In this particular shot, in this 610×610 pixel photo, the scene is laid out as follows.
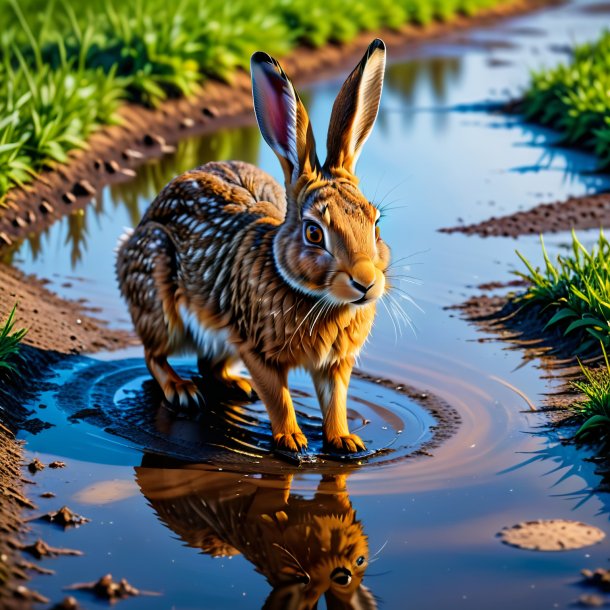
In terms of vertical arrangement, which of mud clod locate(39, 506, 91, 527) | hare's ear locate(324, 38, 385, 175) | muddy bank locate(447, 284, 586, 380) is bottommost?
muddy bank locate(447, 284, 586, 380)

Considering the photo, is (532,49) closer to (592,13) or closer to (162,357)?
(592,13)

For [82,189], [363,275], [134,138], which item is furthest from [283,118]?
→ [134,138]

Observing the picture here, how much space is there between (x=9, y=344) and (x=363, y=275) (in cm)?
208

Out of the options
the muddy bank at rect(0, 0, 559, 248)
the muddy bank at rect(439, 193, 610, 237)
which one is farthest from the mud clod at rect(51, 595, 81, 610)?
the muddy bank at rect(439, 193, 610, 237)

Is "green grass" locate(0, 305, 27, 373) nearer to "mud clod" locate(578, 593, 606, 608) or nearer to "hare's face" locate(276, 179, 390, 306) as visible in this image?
"hare's face" locate(276, 179, 390, 306)

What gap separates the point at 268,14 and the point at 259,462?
10426 mm

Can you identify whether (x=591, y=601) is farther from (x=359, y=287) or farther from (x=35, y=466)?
(x=35, y=466)

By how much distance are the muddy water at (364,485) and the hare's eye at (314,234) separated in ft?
2.02

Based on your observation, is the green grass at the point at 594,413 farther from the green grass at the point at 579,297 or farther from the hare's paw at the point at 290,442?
the hare's paw at the point at 290,442

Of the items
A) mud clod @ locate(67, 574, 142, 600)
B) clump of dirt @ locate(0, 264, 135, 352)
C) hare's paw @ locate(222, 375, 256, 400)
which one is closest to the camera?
mud clod @ locate(67, 574, 142, 600)

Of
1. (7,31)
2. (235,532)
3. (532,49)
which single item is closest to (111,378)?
(235,532)

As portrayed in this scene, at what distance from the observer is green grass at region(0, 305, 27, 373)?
5984 mm

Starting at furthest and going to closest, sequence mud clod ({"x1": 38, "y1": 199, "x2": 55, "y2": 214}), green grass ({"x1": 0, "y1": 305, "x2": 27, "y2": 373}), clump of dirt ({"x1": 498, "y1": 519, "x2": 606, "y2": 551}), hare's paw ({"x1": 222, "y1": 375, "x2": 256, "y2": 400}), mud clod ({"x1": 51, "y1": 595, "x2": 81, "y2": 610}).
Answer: mud clod ({"x1": 38, "y1": 199, "x2": 55, "y2": 214})
hare's paw ({"x1": 222, "y1": 375, "x2": 256, "y2": 400})
green grass ({"x1": 0, "y1": 305, "x2": 27, "y2": 373})
clump of dirt ({"x1": 498, "y1": 519, "x2": 606, "y2": 551})
mud clod ({"x1": 51, "y1": 595, "x2": 81, "y2": 610})

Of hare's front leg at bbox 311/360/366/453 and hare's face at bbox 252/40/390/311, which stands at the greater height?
hare's face at bbox 252/40/390/311
